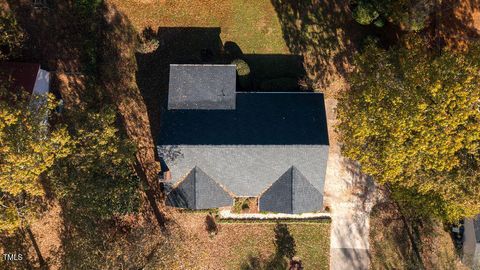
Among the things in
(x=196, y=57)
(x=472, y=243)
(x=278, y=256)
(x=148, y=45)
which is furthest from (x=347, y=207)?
(x=148, y=45)

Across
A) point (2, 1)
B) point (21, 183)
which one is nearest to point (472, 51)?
point (21, 183)

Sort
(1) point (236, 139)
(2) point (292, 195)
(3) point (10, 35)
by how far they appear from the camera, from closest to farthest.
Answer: (3) point (10, 35)
(1) point (236, 139)
(2) point (292, 195)

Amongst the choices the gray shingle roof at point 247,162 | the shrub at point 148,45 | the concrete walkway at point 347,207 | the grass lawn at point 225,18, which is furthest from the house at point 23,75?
the concrete walkway at point 347,207

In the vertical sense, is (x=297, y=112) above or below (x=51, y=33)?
below

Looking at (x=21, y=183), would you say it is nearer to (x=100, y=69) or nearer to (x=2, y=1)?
(x=100, y=69)

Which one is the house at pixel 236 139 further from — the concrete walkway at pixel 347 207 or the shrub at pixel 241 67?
the concrete walkway at pixel 347 207

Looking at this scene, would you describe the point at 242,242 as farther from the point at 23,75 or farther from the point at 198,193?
the point at 23,75

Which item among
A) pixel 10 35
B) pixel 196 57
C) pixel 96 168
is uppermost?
pixel 196 57
